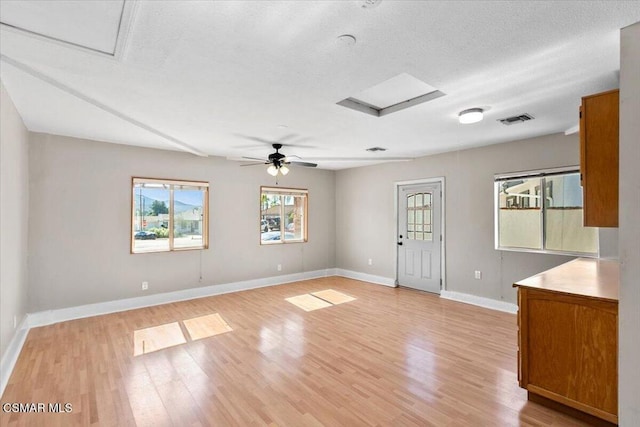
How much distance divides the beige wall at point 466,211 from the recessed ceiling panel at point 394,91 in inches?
104

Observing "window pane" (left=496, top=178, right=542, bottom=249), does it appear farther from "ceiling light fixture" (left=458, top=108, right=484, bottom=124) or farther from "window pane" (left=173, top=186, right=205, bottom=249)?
"window pane" (left=173, top=186, right=205, bottom=249)

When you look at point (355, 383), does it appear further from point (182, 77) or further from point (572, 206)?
point (572, 206)

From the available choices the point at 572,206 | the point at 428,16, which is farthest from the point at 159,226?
the point at 572,206

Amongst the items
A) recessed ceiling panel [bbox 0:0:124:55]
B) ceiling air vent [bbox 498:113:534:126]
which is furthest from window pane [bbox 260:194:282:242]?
recessed ceiling panel [bbox 0:0:124:55]

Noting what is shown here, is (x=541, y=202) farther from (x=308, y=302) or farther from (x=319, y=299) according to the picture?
(x=308, y=302)

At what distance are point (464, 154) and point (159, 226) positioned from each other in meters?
5.44

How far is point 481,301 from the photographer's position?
4965 millimetres

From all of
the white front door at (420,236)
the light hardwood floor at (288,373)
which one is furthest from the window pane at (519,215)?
the light hardwood floor at (288,373)

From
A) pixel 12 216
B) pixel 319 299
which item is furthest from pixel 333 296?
pixel 12 216

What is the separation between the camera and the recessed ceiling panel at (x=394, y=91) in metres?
2.65

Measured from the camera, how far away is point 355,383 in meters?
2.68

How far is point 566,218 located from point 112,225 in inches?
263

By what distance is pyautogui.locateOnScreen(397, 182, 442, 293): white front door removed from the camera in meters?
5.69

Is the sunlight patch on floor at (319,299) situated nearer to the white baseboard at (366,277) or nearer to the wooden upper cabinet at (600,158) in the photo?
the white baseboard at (366,277)
